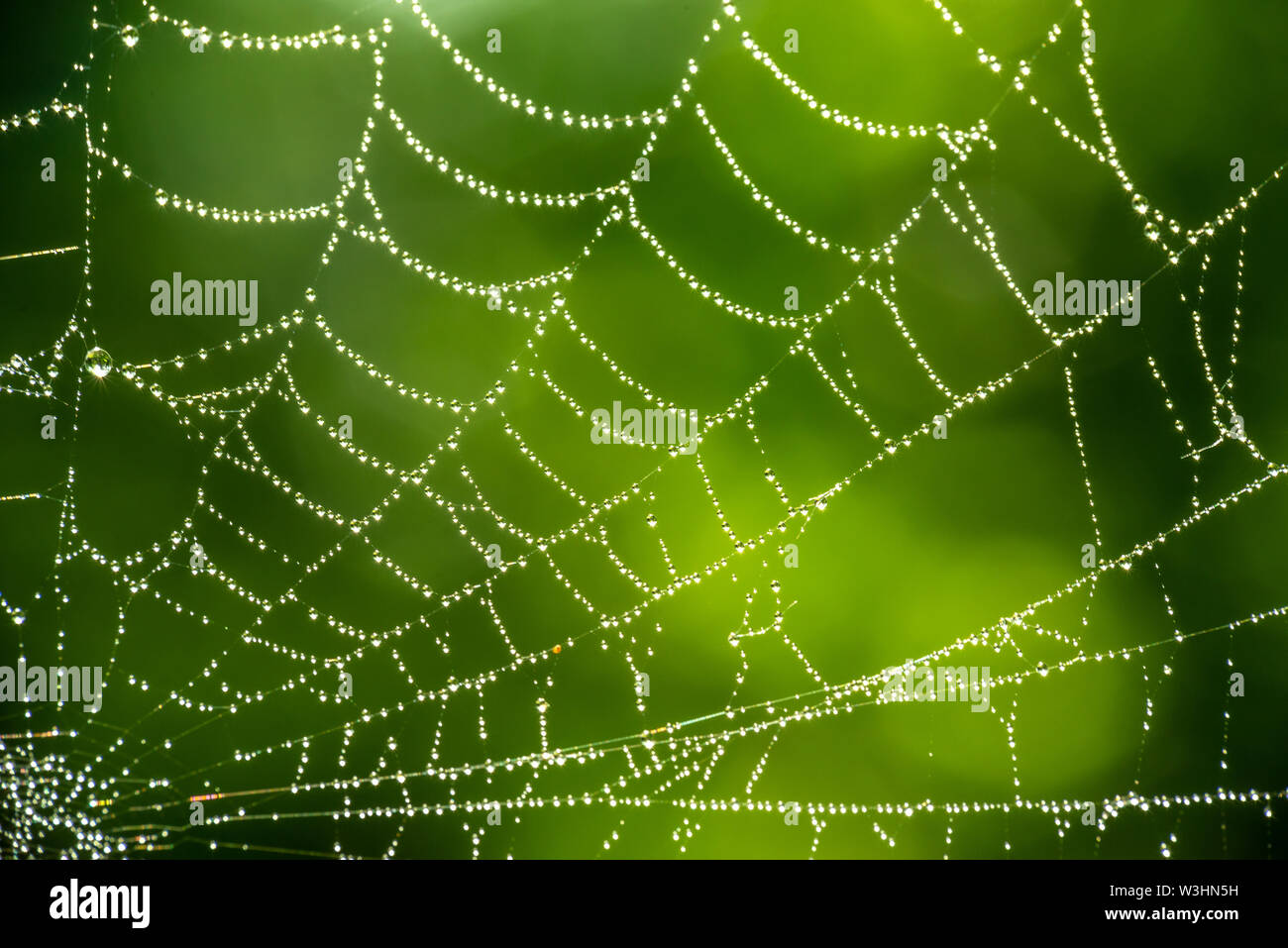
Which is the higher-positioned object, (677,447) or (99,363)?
(99,363)

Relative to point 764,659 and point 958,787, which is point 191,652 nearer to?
point 764,659

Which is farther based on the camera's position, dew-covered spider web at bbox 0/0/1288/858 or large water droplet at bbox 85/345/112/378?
dew-covered spider web at bbox 0/0/1288/858

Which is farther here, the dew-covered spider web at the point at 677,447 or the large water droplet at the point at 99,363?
the dew-covered spider web at the point at 677,447
